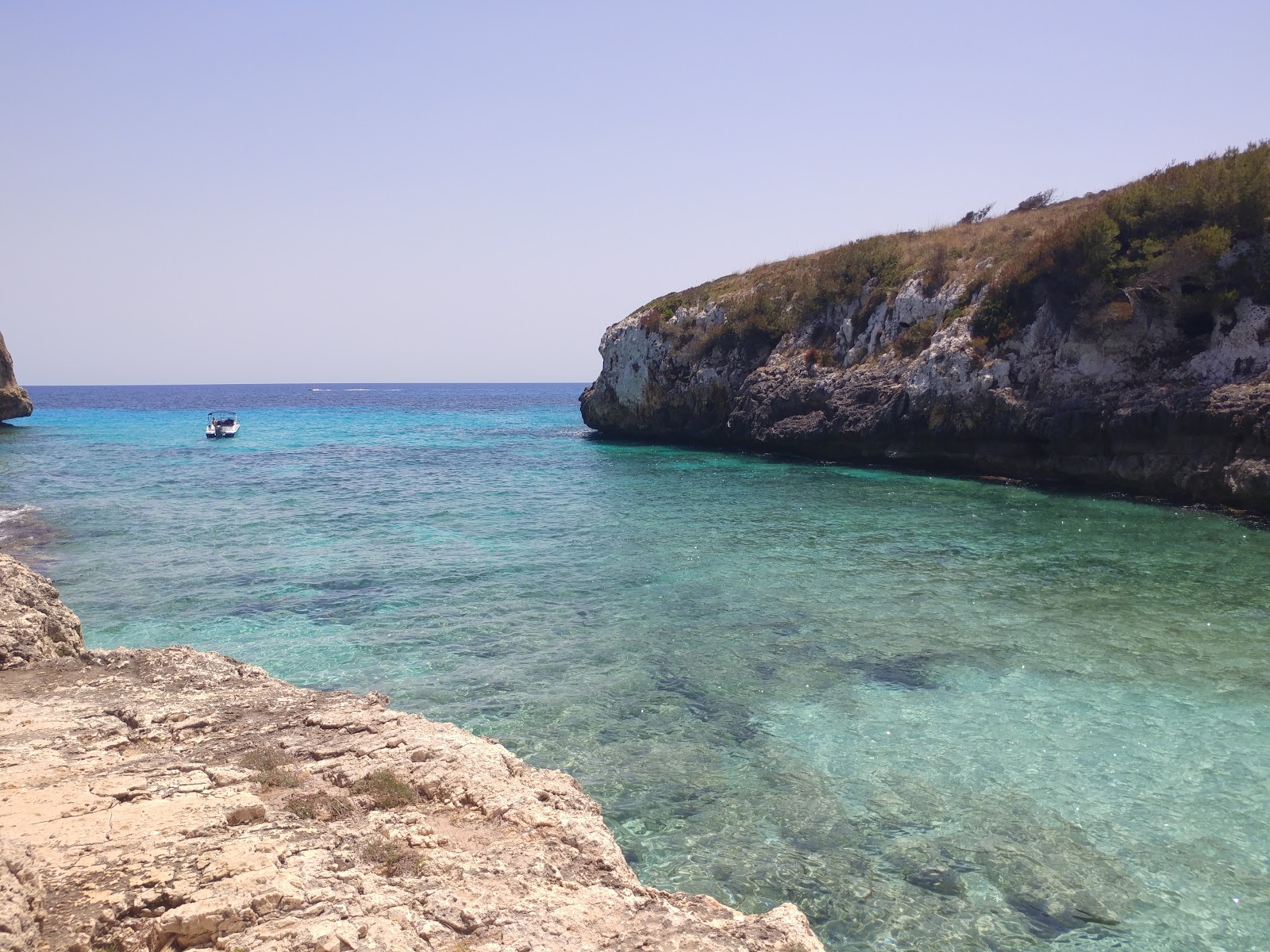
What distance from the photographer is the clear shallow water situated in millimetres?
6410

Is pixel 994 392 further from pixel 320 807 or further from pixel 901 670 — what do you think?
pixel 320 807

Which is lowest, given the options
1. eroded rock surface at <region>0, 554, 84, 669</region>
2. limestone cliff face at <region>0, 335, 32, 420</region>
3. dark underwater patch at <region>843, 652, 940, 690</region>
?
dark underwater patch at <region>843, 652, 940, 690</region>

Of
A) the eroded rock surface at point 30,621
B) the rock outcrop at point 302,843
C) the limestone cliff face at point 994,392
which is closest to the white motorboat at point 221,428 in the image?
the limestone cliff face at point 994,392

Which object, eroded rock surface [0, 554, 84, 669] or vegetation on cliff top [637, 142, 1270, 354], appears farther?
vegetation on cliff top [637, 142, 1270, 354]

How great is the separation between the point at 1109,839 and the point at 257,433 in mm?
62598

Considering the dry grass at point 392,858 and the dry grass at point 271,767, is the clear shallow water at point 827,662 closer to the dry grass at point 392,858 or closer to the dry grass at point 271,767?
the dry grass at point 392,858

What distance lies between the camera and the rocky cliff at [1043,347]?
23672mm

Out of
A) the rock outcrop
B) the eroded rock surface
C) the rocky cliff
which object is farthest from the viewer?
the rocky cliff

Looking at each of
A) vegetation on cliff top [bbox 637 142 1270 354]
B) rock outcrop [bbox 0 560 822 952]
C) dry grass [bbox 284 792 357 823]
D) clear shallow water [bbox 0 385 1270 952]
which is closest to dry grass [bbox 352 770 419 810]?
rock outcrop [bbox 0 560 822 952]

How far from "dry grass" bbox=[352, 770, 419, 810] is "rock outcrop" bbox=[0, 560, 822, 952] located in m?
0.01

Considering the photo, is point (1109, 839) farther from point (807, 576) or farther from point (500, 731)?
point (807, 576)

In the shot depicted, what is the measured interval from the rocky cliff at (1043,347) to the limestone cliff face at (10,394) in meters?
50.2

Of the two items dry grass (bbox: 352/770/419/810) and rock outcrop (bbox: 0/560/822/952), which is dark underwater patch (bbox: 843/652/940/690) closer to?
rock outcrop (bbox: 0/560/822/952)

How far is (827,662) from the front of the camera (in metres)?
11.2
